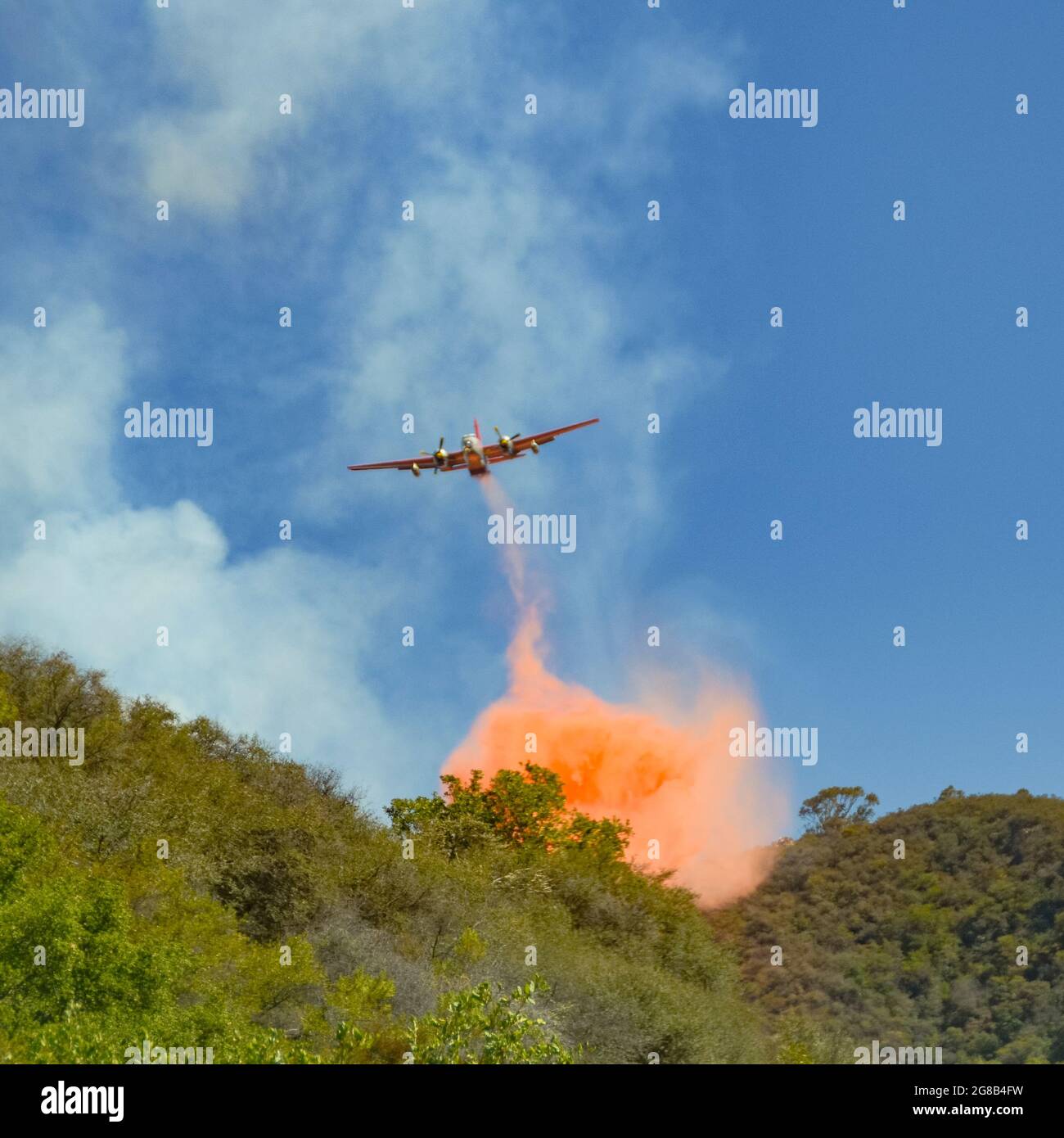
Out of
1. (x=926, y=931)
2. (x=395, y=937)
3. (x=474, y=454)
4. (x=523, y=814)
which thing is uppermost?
(x=474, y=454)

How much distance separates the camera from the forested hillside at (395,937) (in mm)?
32062

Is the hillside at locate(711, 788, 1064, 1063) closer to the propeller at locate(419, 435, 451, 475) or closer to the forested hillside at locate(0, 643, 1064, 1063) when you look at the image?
the forested hillside at locate(0, 643, 1064, 1063)

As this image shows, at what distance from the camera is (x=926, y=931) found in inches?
5007

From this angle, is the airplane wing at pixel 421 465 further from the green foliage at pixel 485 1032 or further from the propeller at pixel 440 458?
the green foliage at pixel 485 1032

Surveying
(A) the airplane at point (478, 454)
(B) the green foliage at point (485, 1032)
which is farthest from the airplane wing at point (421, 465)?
(B) the green foliage at point (485, 1032)

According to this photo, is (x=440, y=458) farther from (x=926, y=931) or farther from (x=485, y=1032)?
(x=926, y=931)

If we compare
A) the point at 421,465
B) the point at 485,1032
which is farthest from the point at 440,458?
the point at 485,1032

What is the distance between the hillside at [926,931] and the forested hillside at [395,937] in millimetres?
385

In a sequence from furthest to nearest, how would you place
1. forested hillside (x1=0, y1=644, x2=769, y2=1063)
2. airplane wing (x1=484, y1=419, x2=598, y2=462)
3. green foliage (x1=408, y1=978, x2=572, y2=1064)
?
airplane wing (x1=484, y1=419, x2=598, y2=462)
forested hillside (x1=0, y1=644, x2=769, y2=1063)
green foliage (x1=408, y1=978, x2=572, y2=1064)

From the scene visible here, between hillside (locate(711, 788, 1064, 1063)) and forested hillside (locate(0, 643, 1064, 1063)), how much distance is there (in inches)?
15.2

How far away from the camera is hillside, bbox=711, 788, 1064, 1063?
10619cm

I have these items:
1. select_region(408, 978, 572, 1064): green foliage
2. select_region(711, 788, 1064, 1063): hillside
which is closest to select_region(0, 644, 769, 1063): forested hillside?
select_region(408, 978, 572, 1064): green foliage

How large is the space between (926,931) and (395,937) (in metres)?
89.7
